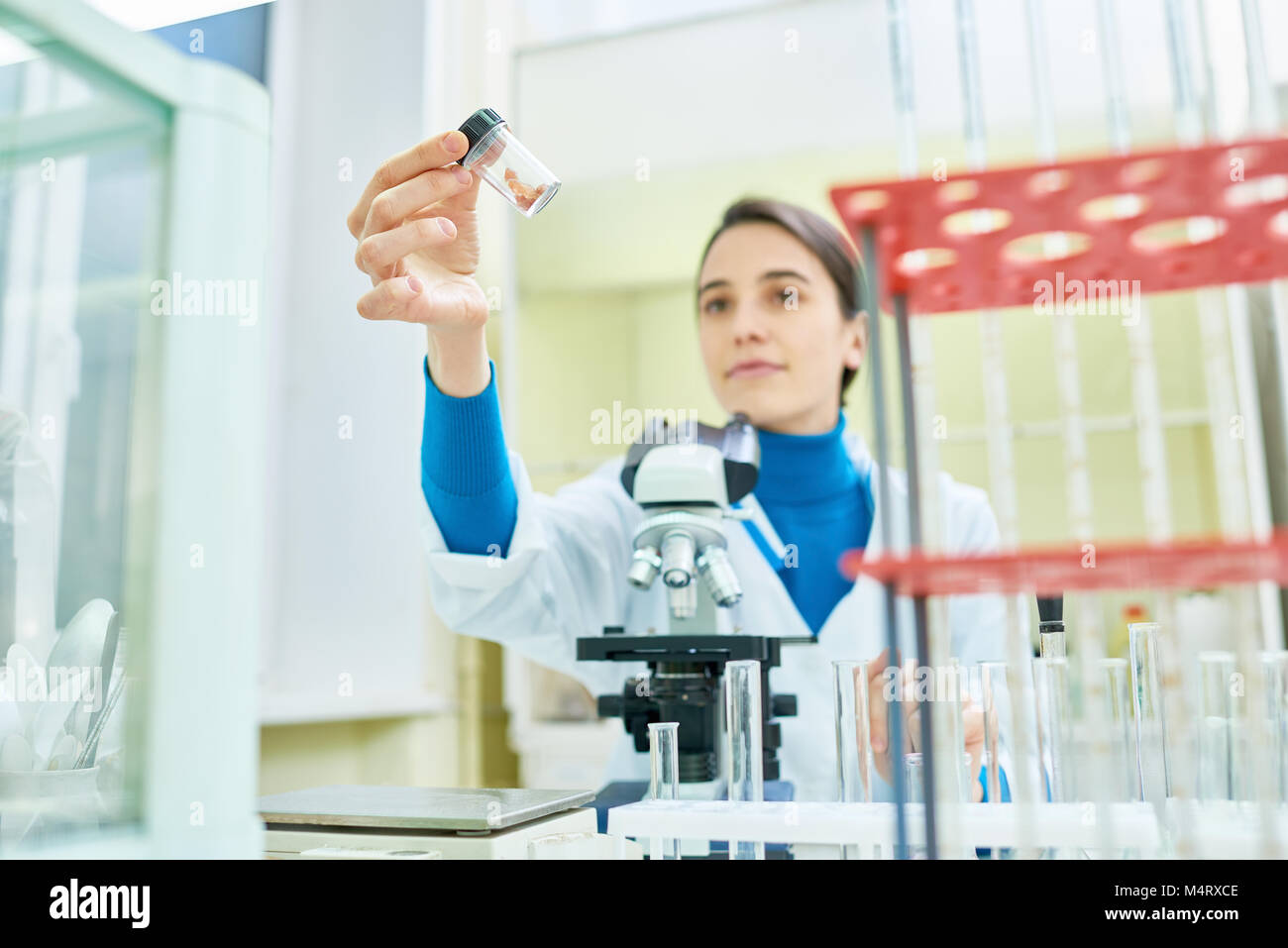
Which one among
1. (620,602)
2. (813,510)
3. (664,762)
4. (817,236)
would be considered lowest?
(664,762)

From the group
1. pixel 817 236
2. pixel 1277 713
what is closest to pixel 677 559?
pixel 1277 713

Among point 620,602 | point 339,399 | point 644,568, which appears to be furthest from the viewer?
point 339,399

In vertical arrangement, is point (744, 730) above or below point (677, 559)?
below

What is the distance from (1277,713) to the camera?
2.26ft

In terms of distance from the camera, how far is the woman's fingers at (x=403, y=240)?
892mm

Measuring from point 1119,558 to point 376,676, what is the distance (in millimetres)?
2234

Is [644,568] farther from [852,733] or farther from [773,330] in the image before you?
Answer: [773,330]

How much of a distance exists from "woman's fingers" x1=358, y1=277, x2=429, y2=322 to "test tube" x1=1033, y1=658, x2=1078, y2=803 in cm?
61

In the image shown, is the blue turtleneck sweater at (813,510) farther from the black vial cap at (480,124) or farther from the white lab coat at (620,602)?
the black vial cap at (480,124)

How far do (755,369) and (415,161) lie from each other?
2.35 ft

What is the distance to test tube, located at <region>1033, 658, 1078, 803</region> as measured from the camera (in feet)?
2.30

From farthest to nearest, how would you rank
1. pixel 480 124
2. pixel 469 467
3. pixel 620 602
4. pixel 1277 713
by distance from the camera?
pixel 620 602 < pixel 469 467 < pixel 480 124 < pixel 1277 713

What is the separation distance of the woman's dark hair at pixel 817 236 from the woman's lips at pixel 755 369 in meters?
0.15

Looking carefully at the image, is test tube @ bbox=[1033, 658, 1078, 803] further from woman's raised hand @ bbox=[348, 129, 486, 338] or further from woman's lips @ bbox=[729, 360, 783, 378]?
woman's lips @ bbox=[729, 360, 783, 378]
